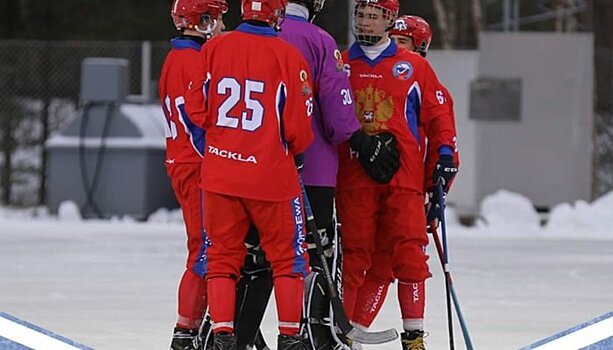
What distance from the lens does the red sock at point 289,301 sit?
5191 mm

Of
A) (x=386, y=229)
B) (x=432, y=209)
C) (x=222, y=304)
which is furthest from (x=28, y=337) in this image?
(x=432, y=209)

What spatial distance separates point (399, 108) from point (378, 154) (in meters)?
0.24

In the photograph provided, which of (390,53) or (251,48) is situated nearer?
(251,48)

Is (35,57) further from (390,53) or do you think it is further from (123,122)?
(390,53)

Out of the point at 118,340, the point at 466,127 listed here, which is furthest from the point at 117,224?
the point at 118,340

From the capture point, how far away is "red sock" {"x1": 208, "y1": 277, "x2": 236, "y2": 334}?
5203 millimetres

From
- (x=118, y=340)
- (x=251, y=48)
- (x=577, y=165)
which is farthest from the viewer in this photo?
(x=577, y=165)

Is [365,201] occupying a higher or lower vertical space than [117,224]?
higher

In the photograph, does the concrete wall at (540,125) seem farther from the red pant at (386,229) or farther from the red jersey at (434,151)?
the red pant at (386,229)

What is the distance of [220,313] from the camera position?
5.20 metres

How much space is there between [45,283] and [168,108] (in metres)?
2.96

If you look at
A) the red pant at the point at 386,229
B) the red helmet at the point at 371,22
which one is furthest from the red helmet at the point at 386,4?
the red pant at the point at 386,229

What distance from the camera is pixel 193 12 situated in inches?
228

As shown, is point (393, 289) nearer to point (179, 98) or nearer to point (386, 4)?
point (386, 4)
